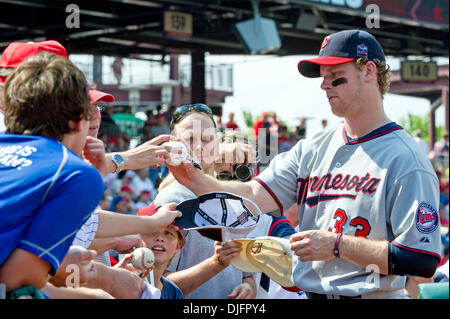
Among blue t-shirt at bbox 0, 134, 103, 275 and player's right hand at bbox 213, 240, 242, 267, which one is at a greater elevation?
blue t-shirt at bbox 0, 134, 103, 275

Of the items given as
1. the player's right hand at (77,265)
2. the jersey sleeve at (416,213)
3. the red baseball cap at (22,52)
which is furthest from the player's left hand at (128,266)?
the jersey sleeve at (416,213)

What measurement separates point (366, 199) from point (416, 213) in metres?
0.23

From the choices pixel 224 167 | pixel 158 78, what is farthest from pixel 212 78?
pixel 224 167

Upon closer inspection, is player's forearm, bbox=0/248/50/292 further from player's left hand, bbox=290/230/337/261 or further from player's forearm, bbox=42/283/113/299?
player's left hand, bbox=290/230/337/261

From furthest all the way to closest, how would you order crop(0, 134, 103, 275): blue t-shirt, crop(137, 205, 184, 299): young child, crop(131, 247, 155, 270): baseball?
crop(137, 205, 184, 299): young child → crop(131, 247, 155, 270): baseball → crop(0, 134, 103, 275): blue t-shirt

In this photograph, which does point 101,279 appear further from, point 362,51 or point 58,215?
point 362,51

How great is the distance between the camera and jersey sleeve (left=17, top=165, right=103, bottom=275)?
6.73 feet

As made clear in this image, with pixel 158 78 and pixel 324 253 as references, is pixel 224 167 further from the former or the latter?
pixel 158 78

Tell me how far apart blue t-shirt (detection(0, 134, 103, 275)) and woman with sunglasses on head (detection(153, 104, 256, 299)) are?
1.52m

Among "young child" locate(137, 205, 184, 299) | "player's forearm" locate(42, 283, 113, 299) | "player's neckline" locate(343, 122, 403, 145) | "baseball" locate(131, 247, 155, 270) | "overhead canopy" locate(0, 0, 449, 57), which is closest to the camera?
"player's forearm" locate(42, 283, 113, 299)

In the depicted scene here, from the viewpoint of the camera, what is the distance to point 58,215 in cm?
205

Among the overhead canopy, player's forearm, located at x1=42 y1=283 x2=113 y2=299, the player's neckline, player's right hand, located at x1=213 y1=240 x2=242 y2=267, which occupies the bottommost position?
player's right hand, located at x1=213 y1=240 x2=242 y2=267

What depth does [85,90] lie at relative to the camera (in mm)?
2260

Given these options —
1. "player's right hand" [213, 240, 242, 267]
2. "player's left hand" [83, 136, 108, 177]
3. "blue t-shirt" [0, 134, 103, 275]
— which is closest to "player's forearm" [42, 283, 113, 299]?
"blue t-shirt" [0, 134, 103, 275]
